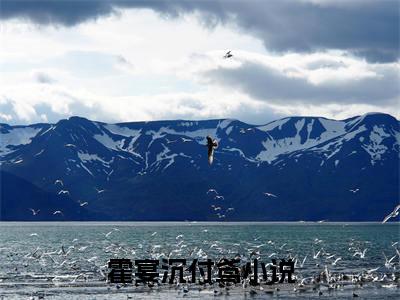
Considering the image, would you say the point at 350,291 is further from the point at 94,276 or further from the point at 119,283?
the point at 94,276

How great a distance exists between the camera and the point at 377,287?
83.7 m

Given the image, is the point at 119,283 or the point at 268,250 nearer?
the point at 119,283

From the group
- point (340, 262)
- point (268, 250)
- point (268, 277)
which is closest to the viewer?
point (268, 277)

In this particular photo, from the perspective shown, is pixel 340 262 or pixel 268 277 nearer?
pixel 268 277

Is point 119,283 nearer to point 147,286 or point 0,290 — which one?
point 147,286

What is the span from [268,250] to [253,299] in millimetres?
78107

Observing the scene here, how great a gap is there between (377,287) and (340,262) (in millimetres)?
35900

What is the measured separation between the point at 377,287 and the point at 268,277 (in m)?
12.7

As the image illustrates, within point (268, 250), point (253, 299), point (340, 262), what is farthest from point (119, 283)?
point (268, 250)

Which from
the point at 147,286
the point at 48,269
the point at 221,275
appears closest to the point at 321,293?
A: the point at 221,275

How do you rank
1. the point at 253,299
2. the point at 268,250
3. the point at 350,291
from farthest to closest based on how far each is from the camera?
the point at 268,250 → the point at 350,291 → the point at 253,299

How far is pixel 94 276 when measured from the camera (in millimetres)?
94438

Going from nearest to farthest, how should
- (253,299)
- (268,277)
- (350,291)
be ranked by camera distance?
(253,299) → (350,291) → (268,277)

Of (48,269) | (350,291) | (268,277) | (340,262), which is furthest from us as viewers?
(340,262)
